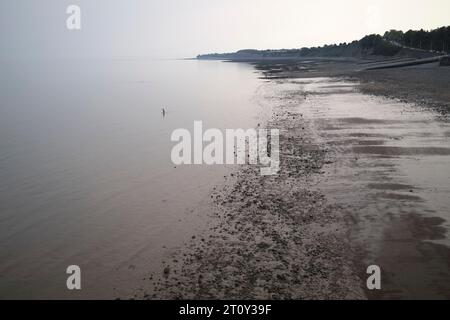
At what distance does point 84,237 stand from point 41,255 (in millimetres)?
1695

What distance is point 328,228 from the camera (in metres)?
14.3

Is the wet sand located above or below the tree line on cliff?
below

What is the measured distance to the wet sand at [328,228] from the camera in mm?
11008

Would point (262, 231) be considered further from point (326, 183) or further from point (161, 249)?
point (326, 183)

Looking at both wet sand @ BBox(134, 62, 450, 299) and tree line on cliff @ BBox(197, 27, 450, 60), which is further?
tree line on cliff @ BBox(197, 27, 450, 60)

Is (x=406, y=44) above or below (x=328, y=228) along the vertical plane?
above

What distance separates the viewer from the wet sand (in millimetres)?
11008

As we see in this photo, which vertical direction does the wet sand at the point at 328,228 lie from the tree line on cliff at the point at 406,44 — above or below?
below

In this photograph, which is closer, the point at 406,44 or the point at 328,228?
the point at 328,228

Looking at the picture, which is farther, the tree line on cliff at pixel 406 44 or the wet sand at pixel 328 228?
the tree line on cliff at pixel 406 44
